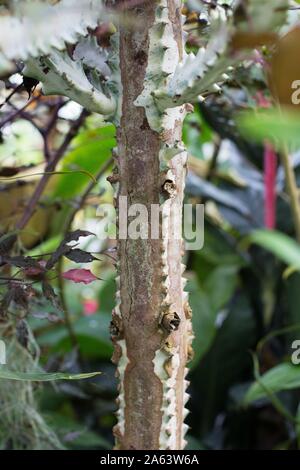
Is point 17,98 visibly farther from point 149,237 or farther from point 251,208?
point 251,208

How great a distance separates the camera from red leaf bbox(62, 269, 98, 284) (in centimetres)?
55

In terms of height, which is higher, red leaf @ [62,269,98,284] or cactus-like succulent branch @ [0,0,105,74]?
cactus-like succulent branch @ [0,0,105,74]

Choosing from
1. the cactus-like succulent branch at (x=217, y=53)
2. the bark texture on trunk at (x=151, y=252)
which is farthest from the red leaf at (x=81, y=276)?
the cactus-like succulent branch at (x=217, y=53)

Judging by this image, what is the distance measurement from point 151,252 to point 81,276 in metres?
0.09

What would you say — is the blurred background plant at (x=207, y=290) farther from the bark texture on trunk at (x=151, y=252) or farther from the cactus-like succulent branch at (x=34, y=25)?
the cactus-like succulent branch at (x=34, y=25)

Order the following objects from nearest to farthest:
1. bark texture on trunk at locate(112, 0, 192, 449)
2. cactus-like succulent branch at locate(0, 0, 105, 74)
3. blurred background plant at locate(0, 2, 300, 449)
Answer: cactus-like succulent branch at locate(0, 0, 105, 74) < bark texture on trunk at locate(112, 0, 192, 449) < blurred background plant at locate(0, 2, 300, 449)

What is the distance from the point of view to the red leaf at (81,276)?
0.55 meters

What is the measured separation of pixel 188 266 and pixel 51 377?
3.17ft

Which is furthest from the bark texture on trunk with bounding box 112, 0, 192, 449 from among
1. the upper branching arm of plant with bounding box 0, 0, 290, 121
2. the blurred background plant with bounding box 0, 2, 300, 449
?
the blurred background plant with bounding box 0, 2, 300, 449

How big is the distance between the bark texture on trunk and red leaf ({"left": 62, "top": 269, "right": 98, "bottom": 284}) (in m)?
0.05

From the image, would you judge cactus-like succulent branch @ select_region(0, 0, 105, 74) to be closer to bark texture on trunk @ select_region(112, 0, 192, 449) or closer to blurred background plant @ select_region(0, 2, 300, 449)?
bark texture on trunk @ select_region(112, 0, 192, 449)

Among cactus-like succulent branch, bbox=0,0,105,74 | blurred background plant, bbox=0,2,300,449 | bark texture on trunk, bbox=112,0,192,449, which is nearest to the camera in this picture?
cactus-like succulent branch, bbox=0,0,105,74

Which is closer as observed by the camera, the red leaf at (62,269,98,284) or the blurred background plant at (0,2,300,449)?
the red leaf at (62,269,98,284)
